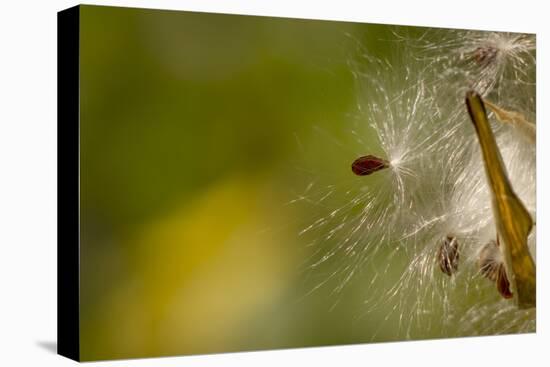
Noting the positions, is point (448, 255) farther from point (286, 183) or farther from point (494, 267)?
point (286, 183)

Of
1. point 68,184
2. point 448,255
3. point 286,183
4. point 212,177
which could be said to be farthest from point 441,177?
point 68,184

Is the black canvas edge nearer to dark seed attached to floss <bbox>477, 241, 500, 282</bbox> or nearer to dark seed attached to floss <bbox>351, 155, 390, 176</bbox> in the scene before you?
dark seed attached to floss <bbox>351, 155, 390, 176</bbox>

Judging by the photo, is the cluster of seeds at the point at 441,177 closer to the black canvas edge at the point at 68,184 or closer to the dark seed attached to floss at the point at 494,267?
the dark seed attached to floss at the point at 494,267

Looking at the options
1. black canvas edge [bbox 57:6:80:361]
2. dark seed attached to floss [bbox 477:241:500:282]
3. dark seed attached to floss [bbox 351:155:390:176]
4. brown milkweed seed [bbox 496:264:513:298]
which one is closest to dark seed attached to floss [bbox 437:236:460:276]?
dark seed attached to floss [bbox 477:241:500:282]

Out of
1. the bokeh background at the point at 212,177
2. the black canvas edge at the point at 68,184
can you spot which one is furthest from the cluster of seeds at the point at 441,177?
the black canvas edge at the point at 68,184

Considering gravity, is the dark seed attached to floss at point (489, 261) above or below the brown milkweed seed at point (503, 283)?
above

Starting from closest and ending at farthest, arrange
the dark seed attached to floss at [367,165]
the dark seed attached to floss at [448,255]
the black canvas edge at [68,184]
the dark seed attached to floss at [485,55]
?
the black canvas edge at [68,184]
the dark seed attached to floss at [367,165]
the dark seed attached to floss at [448,255]
the dark seed attached to floss at [485,55]

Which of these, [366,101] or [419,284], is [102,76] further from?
[419,284]
